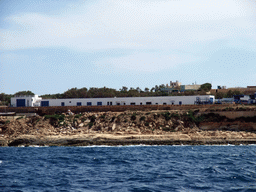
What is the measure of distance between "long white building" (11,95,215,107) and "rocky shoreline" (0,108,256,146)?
902 centimetres

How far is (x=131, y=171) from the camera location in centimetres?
2625

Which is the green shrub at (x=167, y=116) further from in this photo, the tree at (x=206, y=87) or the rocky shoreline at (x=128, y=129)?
the tree at (x=206, y=87)

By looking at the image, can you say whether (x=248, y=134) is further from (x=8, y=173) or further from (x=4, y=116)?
(x=4, y=116)

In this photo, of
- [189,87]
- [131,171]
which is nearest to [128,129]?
[131,171]

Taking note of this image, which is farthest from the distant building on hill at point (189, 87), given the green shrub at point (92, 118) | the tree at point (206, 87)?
the green shrub at point (92, 118)

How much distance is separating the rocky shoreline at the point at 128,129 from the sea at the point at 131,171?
421 inches

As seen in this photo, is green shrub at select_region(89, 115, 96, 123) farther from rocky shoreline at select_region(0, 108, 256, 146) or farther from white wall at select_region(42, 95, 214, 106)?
white wall at select_region(42, 95, 214, 106)

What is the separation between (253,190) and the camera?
1989 cm

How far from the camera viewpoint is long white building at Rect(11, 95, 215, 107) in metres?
69.4

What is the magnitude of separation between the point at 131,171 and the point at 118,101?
1810 inches

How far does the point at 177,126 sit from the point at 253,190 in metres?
36.1

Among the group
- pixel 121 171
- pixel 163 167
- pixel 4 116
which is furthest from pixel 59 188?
pixel 4 116

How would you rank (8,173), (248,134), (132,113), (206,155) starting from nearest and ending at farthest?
(8,173) → (206,155) → (248,134) → (132,113)

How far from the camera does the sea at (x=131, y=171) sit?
833 inches
